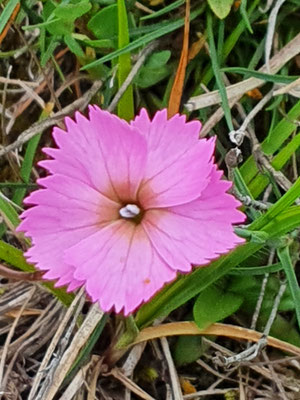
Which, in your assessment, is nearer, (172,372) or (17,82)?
(172,372)

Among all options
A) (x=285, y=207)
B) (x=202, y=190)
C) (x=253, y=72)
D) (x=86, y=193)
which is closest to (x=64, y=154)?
(x=86, y=193)

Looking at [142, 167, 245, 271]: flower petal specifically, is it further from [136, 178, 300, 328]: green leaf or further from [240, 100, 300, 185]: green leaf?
[240, 100, 300, 185]: green leaf

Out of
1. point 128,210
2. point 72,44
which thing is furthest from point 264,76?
point 128,210

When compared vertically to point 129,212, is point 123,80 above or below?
above

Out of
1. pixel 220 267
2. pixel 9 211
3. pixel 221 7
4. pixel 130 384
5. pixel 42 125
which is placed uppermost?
pixel 221 7

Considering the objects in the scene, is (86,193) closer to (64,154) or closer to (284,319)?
(64,154)

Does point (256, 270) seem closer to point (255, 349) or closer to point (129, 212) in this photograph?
point (255, 349)

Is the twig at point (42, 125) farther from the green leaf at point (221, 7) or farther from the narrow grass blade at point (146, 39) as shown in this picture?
the green leaf at point (221, 7)

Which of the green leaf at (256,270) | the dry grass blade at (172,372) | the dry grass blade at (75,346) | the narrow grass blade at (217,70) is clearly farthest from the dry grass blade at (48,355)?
the narrow grass blade at (217,70)
